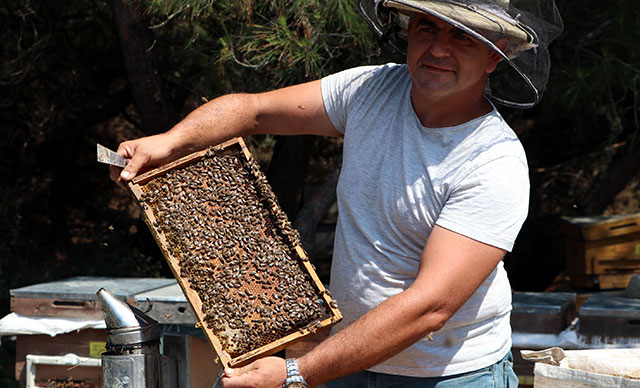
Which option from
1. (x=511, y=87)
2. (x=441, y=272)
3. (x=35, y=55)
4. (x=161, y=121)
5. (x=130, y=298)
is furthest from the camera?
(x=35, y=55)

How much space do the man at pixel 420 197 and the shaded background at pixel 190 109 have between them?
4.90 feet

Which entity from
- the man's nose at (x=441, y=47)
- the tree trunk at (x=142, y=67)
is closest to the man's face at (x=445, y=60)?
the man's nose at (x=441, y=47)

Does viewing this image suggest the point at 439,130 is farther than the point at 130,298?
No

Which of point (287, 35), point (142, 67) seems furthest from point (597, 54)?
point (142, 67)

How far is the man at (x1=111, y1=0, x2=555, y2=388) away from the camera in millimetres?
1846

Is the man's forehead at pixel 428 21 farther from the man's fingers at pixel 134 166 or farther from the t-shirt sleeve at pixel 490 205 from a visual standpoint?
the man's fingers at pixel 134 166

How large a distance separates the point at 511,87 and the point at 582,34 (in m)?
3.12

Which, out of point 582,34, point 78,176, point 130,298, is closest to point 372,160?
point 130,298

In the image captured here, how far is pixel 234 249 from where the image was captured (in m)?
2.15

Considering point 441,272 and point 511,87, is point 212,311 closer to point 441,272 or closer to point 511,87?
point 441,272

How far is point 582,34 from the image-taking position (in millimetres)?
5000

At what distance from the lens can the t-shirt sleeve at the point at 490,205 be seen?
73.2 inches

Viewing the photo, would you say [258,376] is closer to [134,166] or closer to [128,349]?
[128,349]

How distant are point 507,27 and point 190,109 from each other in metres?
5.06
